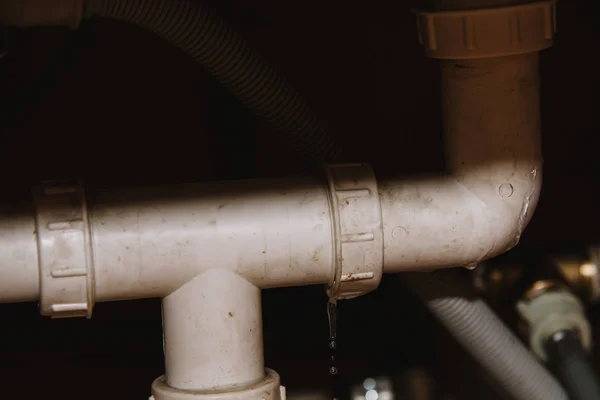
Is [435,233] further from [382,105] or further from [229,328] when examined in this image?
[382,105]

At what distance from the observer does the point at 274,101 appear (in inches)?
30.7

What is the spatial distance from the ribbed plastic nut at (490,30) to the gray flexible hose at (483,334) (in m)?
0.27

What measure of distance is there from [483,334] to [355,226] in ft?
0.94

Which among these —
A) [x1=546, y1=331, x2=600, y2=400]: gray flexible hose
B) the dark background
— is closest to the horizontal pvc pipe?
the dark background

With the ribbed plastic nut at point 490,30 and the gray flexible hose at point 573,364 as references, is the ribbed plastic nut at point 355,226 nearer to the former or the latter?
the ribbed plastic nut at point 490,30

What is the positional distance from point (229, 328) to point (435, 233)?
0.20 metres

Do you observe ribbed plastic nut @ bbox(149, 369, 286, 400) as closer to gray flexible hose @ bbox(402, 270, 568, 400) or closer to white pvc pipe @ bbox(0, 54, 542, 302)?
white pvc pipe @ bbox(0, 54, 542, 302)

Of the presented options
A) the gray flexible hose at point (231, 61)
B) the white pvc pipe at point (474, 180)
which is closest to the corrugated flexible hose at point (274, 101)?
the gray flexible hose at point (231, 61)

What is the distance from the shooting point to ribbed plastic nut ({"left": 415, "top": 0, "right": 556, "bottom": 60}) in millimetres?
687

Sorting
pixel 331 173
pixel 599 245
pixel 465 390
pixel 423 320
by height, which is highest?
pixel 331 173

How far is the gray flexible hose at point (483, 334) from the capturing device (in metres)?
0.88

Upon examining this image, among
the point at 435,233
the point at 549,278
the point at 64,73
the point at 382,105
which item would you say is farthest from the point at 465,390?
the point at 64,73

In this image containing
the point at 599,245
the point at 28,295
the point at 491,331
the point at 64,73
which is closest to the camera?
the point at 28,295

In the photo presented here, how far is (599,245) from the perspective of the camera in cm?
115
